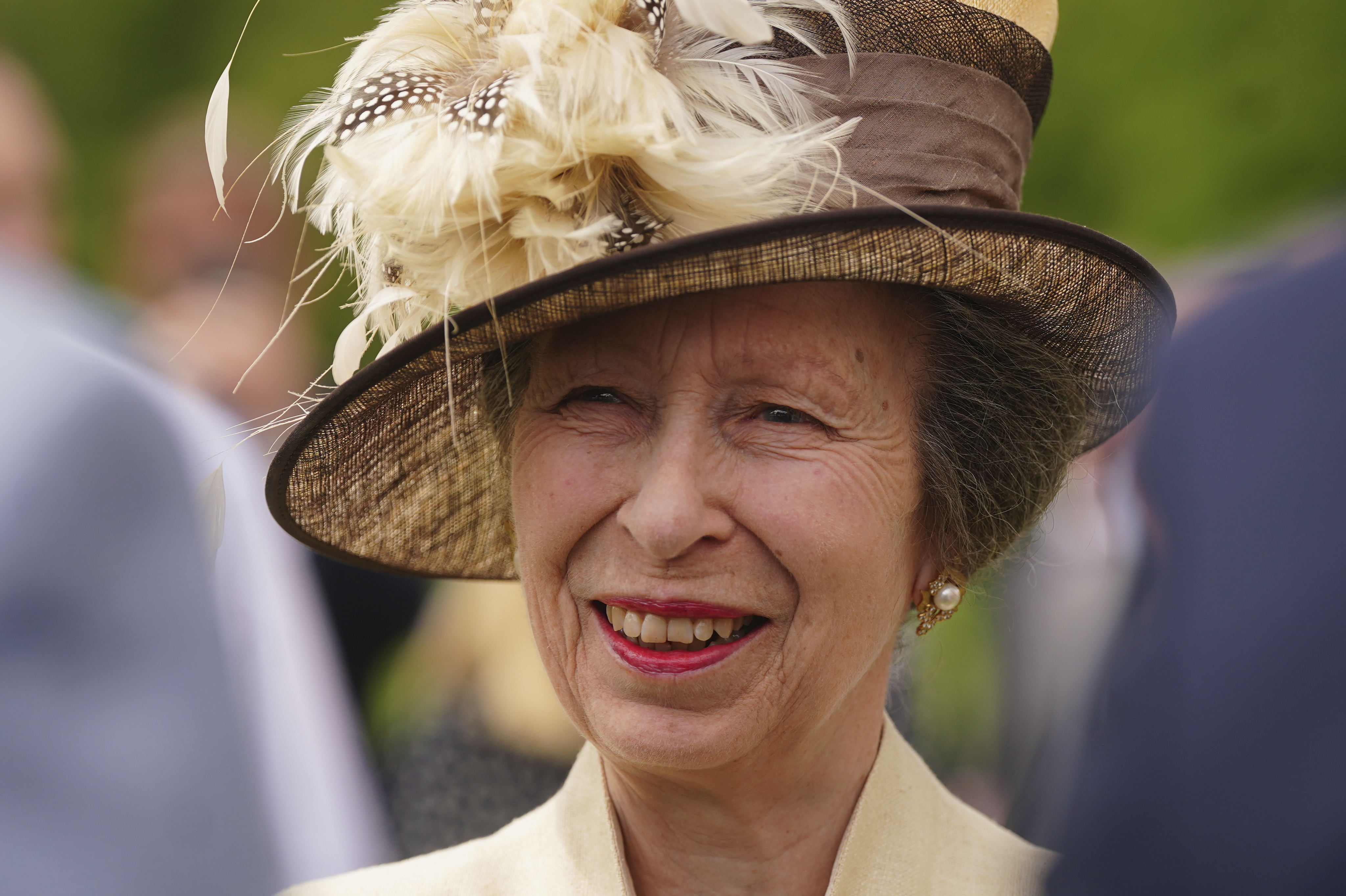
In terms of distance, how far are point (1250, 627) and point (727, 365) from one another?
1.24 m

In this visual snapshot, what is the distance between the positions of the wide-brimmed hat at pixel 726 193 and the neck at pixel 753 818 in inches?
33.8

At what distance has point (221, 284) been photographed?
520 centimetres

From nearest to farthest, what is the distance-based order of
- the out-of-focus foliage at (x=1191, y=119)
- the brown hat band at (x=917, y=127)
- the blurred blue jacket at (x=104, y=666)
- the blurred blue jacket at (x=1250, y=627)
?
the blurred blue jacket at (x=1250, y=627) → the blurred blue jacket at (x=104, y=666) → the brown hat band at (x=917, y=127) → the out-of-focus foliage at (x=1191, y=119)

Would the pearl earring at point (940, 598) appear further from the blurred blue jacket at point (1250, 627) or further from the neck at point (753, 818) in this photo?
the blurred blue jacket at point (1250, 627)

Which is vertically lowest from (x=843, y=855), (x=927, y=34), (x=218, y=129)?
(x=843, y=855)

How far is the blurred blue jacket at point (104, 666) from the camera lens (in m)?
1.46

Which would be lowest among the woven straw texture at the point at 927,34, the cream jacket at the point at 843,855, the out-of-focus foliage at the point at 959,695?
the out-of-focus foliage at the point at 959,695

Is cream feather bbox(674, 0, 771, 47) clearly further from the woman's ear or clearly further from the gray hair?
the woman's ear

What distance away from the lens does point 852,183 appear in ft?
6.93

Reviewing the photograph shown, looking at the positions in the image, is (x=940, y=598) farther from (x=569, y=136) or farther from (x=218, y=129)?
(x=218, y=129)

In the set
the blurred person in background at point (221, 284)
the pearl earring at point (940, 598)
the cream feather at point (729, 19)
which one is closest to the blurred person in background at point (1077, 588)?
the pearl earring at point (940, 598)

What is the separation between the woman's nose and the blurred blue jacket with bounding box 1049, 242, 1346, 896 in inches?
42.5

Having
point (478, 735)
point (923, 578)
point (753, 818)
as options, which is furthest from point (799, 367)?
point (478, 735)

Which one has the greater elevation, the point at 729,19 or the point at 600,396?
the point at 729,19
